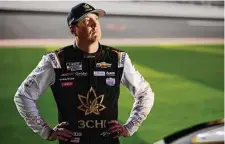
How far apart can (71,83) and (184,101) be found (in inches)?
38.5

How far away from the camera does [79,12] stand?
3.27 metres

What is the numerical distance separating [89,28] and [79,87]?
1.44 feet

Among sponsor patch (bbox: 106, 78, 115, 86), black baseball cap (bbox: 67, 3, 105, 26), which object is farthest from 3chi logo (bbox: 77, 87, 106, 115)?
black baseball cap (bbox: 67, 3, 105, 26)

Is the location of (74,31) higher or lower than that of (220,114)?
higher

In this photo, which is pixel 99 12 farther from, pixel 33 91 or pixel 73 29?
pixel 33 91

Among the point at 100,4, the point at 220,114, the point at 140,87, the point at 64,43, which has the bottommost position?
the point at 220,114

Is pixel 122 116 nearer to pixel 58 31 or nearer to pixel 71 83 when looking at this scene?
pixel 71 83

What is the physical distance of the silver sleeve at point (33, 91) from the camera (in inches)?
128

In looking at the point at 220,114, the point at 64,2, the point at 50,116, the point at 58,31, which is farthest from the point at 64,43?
the point at 220,114

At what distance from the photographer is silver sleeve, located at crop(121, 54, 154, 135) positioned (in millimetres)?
3410

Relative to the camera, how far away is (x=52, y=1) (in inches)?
132

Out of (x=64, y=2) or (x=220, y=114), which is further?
(x=220, y=114)

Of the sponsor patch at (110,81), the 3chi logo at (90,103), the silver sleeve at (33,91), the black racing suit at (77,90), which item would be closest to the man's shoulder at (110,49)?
the black racing suit at (77,90)

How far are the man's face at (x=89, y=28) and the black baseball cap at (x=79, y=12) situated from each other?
0.03 m
